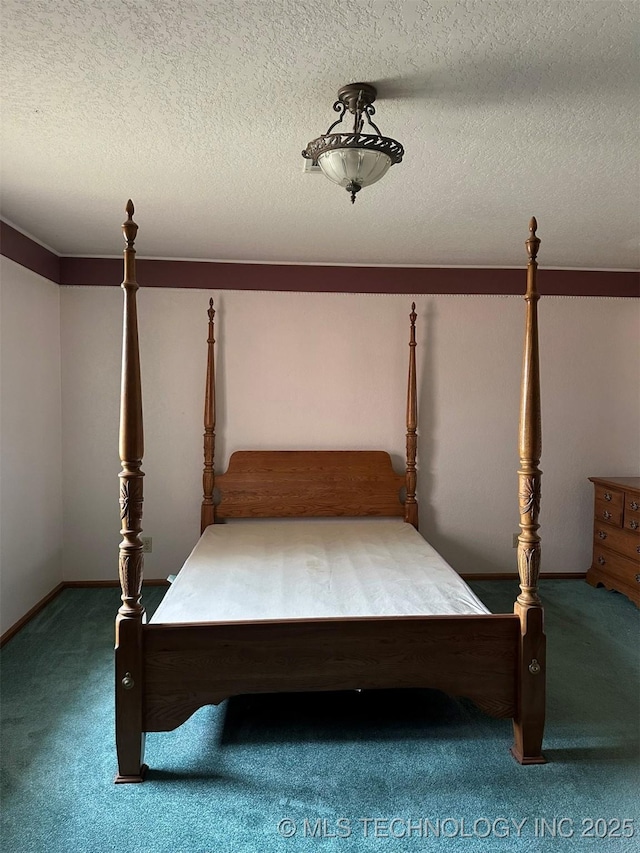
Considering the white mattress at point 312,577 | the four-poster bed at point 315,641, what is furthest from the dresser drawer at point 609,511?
the four-poster bed at point 315,641

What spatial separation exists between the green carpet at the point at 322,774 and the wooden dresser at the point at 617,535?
1042 millimetres

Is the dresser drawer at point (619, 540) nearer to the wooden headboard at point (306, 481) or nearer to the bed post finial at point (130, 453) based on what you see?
the wooden headboard at point (306, 481)

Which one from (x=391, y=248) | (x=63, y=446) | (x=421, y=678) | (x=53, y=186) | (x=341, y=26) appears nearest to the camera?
(x=341, y=26)

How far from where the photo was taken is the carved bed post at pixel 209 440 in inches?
152

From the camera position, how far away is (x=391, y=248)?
12.0ft

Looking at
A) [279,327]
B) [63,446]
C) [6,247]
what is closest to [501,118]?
[279,327]

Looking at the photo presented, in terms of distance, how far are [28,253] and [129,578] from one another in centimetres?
233

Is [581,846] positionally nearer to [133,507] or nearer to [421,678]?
[421,678]

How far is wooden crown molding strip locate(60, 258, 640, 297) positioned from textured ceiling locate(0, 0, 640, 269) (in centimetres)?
60

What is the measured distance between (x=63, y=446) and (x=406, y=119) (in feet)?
10.2

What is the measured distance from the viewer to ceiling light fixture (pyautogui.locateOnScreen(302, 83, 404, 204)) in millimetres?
1730

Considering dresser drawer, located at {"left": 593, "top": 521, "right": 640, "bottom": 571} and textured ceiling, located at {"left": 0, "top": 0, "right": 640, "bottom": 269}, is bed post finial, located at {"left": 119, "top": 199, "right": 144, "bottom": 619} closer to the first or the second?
textured ceiling, located at {"left": 0, "top": 0, "right": 640, "bottom": 269}

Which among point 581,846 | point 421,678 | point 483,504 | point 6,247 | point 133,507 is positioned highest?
point 6,247

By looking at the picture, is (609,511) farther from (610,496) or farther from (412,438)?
(412,438)
